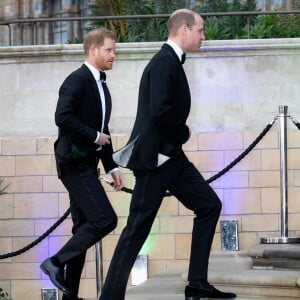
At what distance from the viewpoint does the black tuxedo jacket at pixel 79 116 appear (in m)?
6.98

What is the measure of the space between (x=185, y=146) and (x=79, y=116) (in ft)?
14.2

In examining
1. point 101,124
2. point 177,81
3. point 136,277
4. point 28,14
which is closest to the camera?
point 177,81

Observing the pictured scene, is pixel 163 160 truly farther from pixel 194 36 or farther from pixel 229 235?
pixel 229 235

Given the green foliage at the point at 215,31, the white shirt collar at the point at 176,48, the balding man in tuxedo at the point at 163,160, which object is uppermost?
the green foliage at the point at 215,31

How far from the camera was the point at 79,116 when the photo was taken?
7.09 metres

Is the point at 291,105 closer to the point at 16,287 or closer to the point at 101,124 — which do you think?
the point at 16,287

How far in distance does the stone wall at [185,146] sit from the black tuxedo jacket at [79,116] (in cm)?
425

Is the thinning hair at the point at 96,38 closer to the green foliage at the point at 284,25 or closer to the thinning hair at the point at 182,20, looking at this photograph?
the thinning hair at the point at 182,20

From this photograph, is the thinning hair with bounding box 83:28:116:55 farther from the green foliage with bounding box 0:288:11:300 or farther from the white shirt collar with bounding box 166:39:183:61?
the green foliage with bounding box 0:288:11:300

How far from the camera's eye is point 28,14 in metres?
23.0

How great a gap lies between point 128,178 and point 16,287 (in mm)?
1540

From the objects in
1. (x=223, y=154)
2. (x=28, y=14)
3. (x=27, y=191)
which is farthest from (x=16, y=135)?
(x=28, y=14)

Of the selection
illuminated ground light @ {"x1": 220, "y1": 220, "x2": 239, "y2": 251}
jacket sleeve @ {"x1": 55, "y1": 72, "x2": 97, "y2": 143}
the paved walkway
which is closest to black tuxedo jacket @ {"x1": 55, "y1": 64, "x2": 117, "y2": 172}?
jacket sleeve @ {"x1": 55, "y1": 72, "x2": 97, "y2": 143}

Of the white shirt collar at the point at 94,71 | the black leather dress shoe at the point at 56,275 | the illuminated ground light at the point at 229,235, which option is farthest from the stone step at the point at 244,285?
the illuminated ground light at the point at 229,235
